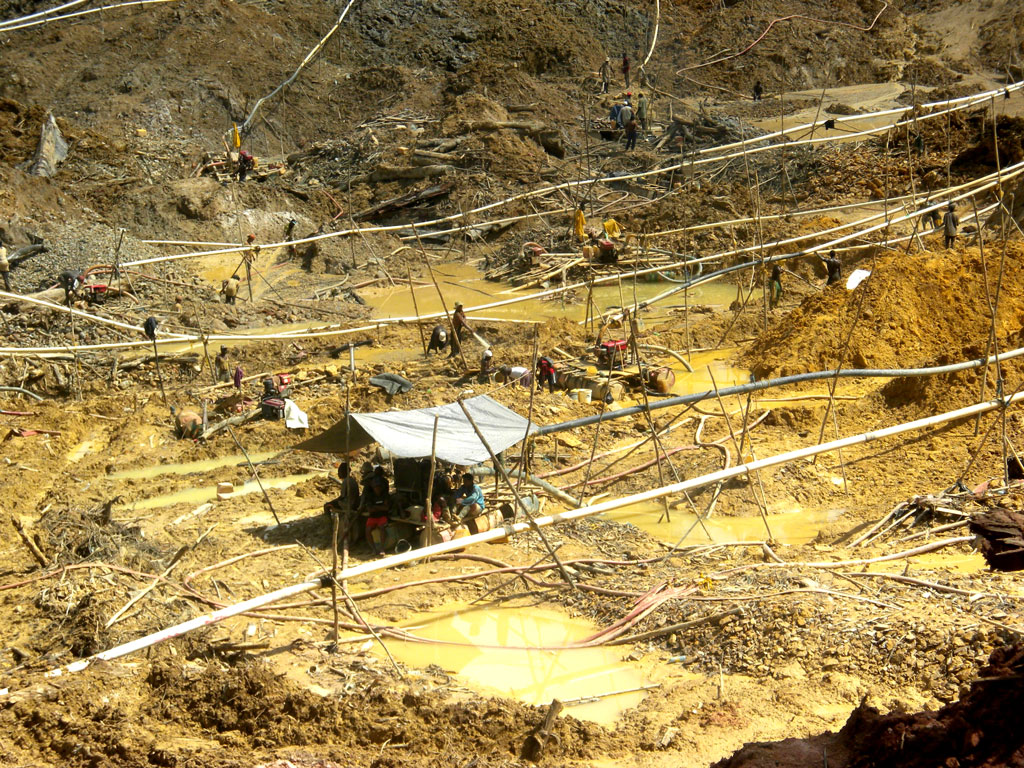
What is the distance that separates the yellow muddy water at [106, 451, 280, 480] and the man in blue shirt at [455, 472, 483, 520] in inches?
129

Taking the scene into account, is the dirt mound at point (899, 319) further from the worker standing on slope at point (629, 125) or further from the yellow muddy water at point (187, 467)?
the worker standing on slope at point (629, 125)

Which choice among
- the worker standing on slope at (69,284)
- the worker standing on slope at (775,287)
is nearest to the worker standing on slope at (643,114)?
the worker standing on slope at (775,287)

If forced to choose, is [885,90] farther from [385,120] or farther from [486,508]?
[486,508]

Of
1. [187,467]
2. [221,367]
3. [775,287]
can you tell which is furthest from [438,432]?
[775,287]

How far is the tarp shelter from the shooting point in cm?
842

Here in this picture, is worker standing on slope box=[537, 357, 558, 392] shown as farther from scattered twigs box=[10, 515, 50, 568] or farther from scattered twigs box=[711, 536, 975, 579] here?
scattered twigs box=[10, 515, 50, 568]

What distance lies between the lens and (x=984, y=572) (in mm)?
6625

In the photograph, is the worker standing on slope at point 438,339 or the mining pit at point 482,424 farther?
the worker standing on slope at point 438,339

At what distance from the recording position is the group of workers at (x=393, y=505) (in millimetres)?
8578

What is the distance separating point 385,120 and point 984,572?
64.4ft

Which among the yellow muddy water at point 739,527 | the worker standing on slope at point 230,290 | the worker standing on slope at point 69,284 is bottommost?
the yellow muddy water at point 739,527

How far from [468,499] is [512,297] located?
8373 mm

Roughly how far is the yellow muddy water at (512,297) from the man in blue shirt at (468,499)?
7407 mm

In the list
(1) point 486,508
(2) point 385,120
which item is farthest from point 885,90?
(1) point 486,508
